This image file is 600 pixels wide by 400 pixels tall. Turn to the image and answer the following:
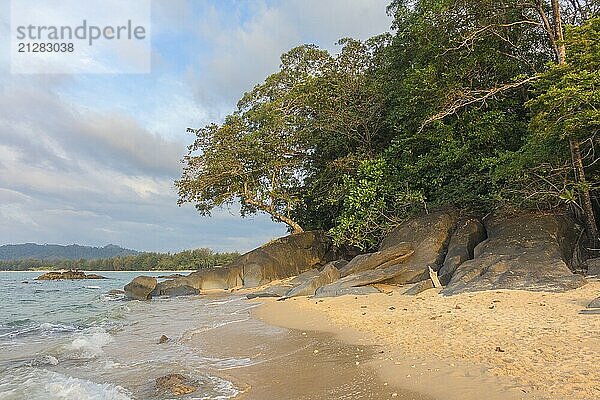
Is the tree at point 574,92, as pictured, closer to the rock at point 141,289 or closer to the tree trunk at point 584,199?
the tree trunk at point 584,199

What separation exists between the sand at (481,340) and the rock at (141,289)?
587 inches

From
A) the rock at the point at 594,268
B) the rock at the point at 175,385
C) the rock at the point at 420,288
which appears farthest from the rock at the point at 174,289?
Answer: the rock at the point at 594,268

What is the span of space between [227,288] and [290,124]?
988 centimetres

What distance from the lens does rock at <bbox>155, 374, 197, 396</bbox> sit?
6.24 metres

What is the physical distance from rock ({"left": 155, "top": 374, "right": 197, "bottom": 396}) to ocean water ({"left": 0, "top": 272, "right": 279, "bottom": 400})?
11 cm

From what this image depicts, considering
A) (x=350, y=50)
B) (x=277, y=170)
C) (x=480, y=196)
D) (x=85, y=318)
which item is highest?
(x=350, y=50)

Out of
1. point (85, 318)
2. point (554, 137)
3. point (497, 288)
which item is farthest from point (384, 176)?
point (85, 318)

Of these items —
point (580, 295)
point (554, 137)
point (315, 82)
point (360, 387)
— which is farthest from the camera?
point (315, 82)

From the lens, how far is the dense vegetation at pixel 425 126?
1348 centimetres

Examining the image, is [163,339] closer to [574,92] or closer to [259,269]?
[574,92]

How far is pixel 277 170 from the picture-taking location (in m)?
27.1

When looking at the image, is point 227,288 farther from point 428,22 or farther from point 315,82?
point 428,22

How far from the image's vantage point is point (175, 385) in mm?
6402

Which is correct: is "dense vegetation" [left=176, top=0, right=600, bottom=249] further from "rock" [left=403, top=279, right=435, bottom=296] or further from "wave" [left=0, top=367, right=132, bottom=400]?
"wave" [left=0, top=367, right=132, bottom=400]
